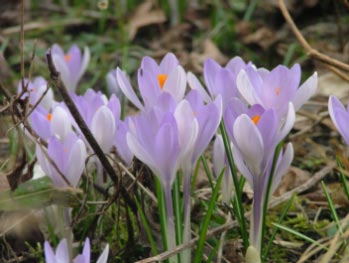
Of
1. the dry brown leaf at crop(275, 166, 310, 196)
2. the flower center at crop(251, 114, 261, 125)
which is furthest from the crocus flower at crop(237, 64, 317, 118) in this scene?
the dry brown leaf at crop(275, 166, 310, 196)

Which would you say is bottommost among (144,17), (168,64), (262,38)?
(262,38)

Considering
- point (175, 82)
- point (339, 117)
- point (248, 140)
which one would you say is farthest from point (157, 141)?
point (339, 117)

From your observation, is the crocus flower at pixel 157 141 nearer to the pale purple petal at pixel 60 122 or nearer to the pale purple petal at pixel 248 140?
the pale purple petal at pixel 248 140

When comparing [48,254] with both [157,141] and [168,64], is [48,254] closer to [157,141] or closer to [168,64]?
[157,141]

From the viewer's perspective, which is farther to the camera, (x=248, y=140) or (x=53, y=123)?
(x=53, y=123)

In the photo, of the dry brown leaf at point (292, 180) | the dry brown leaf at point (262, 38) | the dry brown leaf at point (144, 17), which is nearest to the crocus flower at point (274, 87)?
the dry brown leaf at point (292, 180)

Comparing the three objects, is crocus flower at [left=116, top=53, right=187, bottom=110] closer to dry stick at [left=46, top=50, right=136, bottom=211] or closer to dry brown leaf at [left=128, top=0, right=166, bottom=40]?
dry stick at [left=46, top=50, right=136, bottom=211]
